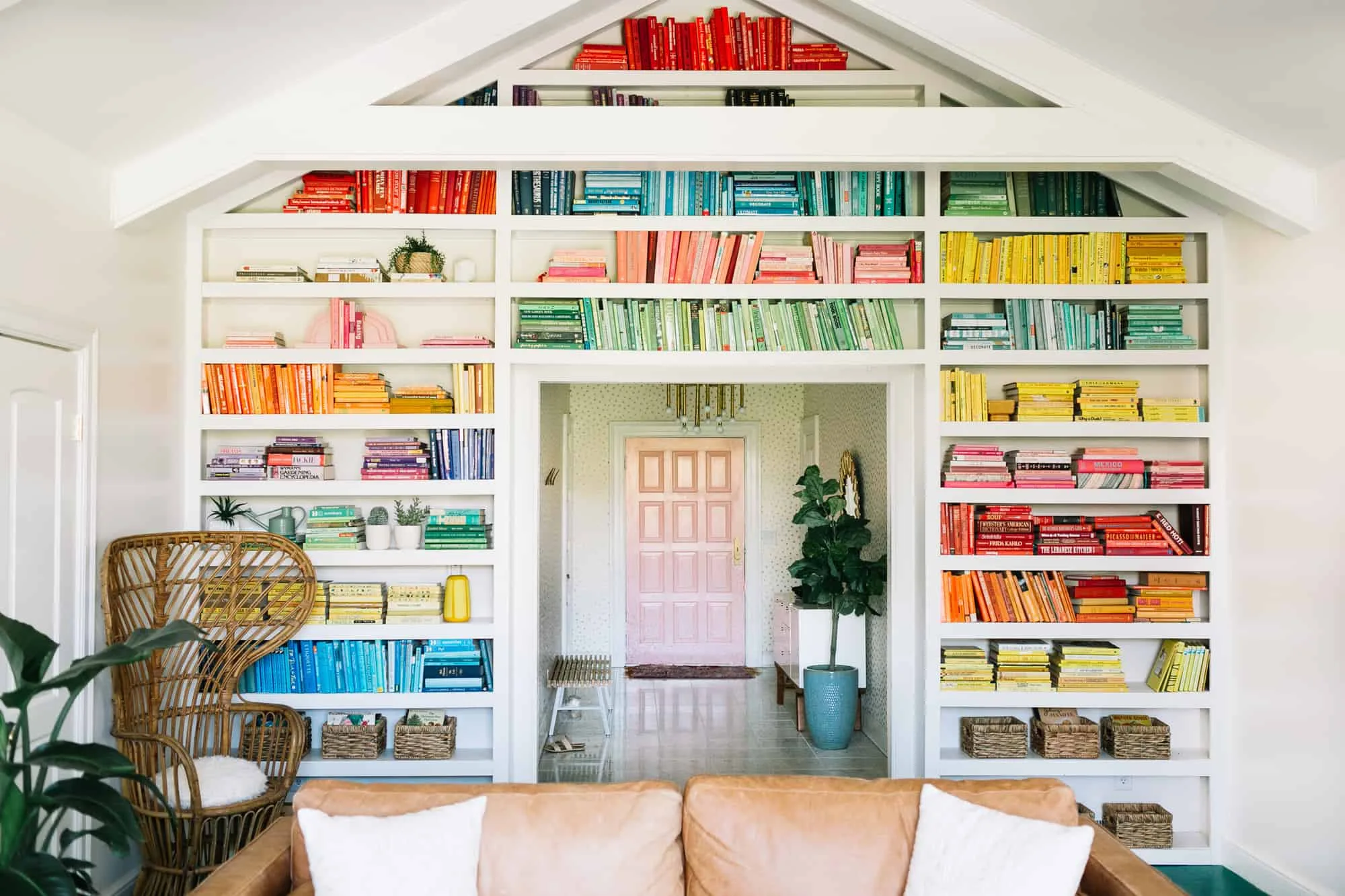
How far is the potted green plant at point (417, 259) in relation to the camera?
14.1 feet


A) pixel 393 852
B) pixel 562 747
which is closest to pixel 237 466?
pixel 393 852

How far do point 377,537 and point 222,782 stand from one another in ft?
3.93

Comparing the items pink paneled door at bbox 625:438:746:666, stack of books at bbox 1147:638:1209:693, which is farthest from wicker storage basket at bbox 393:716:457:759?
pink paneled door at bbox 625:438:746:666

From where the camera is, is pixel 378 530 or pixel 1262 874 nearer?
pixel 1262 874

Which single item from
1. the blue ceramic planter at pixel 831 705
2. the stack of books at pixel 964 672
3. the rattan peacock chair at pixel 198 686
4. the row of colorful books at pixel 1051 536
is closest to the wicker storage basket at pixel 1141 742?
the stack of books at pixel 964 672

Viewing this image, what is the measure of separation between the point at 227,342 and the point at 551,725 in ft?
10.6

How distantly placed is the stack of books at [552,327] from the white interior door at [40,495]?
1.67 meters

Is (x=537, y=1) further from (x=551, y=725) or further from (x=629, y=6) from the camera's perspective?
(x=551, y=725)

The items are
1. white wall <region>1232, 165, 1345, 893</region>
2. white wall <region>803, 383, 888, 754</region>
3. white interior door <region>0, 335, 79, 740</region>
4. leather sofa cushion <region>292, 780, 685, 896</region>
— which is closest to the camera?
leather sofa cushion <region>292, 780, 685, 896</region>

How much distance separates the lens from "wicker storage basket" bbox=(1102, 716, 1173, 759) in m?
4.20

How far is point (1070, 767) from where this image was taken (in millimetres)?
4207

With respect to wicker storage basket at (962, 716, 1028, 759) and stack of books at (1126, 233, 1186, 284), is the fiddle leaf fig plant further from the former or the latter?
stack of books at (1126, 233, 1186, 284)

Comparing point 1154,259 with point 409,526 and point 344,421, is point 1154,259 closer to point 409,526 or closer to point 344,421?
point 409,526

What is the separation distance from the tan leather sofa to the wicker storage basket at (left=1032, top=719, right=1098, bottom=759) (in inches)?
69.5
